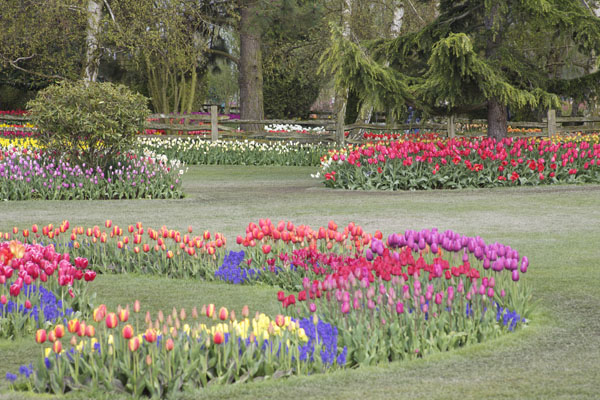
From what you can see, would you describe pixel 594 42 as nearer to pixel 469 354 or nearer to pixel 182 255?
pixel 182 255

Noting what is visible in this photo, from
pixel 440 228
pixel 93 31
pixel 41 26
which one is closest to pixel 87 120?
pixel 440 228

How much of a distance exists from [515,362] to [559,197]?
962cm

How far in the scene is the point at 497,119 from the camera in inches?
728

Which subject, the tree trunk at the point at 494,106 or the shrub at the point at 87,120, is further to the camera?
the tree trunk at the point at 494,106

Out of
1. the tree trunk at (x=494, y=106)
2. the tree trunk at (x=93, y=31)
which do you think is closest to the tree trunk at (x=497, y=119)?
the tree trunk at (x=494, y=106)

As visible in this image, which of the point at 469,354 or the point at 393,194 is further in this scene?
the point at 393,194

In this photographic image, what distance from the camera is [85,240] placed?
856cm

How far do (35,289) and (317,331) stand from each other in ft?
7.29

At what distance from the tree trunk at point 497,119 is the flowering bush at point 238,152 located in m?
6.90

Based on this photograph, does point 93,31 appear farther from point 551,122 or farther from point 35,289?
point 35,289

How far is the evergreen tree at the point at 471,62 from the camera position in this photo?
16.7 meters

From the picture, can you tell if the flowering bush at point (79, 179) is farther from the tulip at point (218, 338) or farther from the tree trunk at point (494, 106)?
the tulip at point (218, 338)

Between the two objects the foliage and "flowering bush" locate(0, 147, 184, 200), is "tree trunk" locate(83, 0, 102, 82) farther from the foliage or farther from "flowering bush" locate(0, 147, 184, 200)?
"flowering bush" locate(0, 147, 184, 200)

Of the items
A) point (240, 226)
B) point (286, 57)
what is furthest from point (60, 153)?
Result: point (286, 57)
